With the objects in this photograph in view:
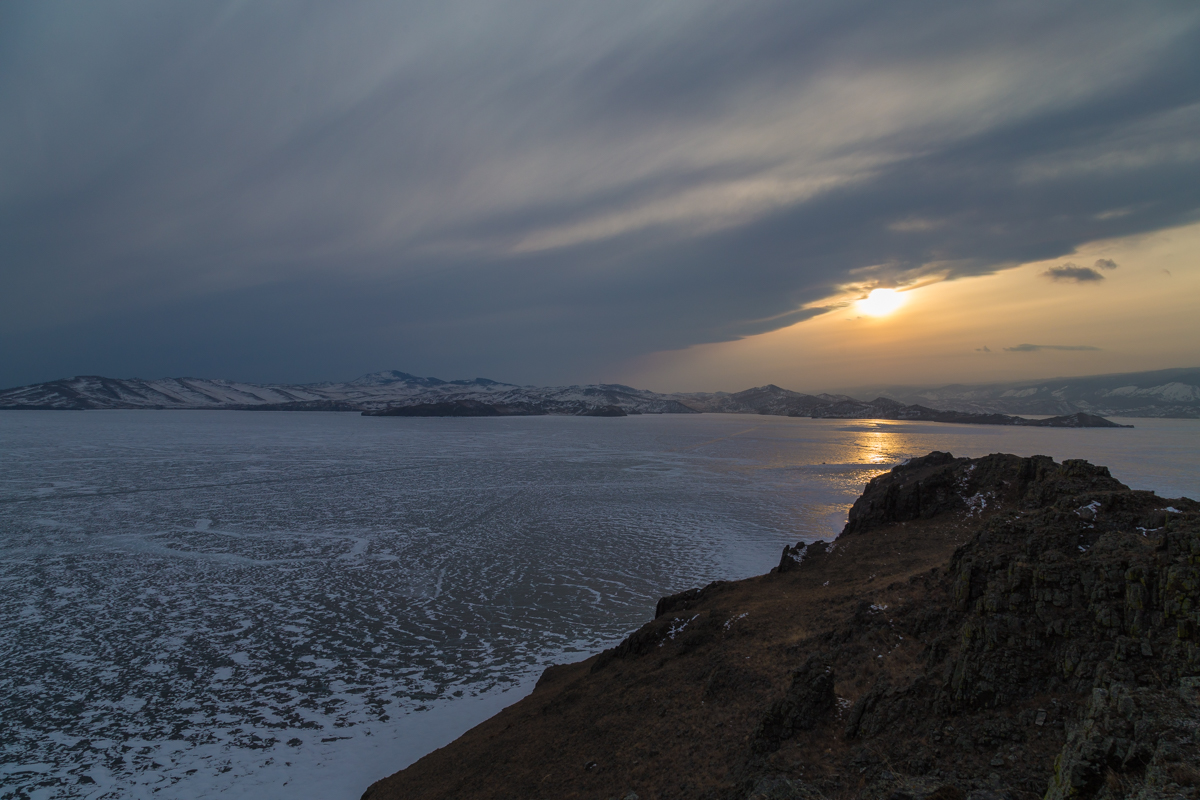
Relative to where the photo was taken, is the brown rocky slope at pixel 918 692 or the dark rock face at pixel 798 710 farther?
the dark rock face at pixel 798 710

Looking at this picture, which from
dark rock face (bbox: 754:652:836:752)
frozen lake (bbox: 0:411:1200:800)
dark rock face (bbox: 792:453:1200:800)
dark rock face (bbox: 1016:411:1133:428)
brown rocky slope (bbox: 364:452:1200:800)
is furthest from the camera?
dark rock face (bbox: 1016:411:1133:428)

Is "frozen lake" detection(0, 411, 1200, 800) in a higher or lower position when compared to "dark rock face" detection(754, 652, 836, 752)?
lower

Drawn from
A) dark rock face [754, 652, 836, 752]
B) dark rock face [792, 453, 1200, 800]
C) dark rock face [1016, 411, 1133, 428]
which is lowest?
dark rock face [1016, 411, 1133, 428]

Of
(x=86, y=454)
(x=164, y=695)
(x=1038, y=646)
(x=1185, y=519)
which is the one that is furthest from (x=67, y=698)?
(x=86, y=454)

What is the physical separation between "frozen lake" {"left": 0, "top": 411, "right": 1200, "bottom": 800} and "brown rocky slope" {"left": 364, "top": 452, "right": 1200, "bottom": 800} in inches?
104

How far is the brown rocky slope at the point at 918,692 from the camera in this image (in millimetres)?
5855

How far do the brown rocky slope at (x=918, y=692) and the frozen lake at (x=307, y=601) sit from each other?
2.65 metres

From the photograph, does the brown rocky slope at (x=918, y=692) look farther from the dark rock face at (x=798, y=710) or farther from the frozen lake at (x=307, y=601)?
the frozen lake at (x=307, y=601)

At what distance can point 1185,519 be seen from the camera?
855 cm

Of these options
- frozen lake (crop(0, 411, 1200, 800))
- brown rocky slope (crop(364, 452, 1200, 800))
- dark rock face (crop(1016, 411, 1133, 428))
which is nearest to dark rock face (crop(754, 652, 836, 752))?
brown rocky slope (crop(364, 452, 1200, 800))

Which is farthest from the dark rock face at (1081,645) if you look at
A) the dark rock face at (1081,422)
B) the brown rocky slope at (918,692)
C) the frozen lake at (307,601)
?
the dark rock face at (1081,422)

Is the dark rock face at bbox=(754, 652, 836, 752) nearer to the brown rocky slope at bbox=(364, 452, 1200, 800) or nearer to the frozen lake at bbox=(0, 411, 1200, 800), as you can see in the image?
the brown rocky slope at bbox=(364, 452, 1200, 800)

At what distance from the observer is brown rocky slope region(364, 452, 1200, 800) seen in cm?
586

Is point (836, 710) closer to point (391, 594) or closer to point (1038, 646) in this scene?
point (1038, 646)
